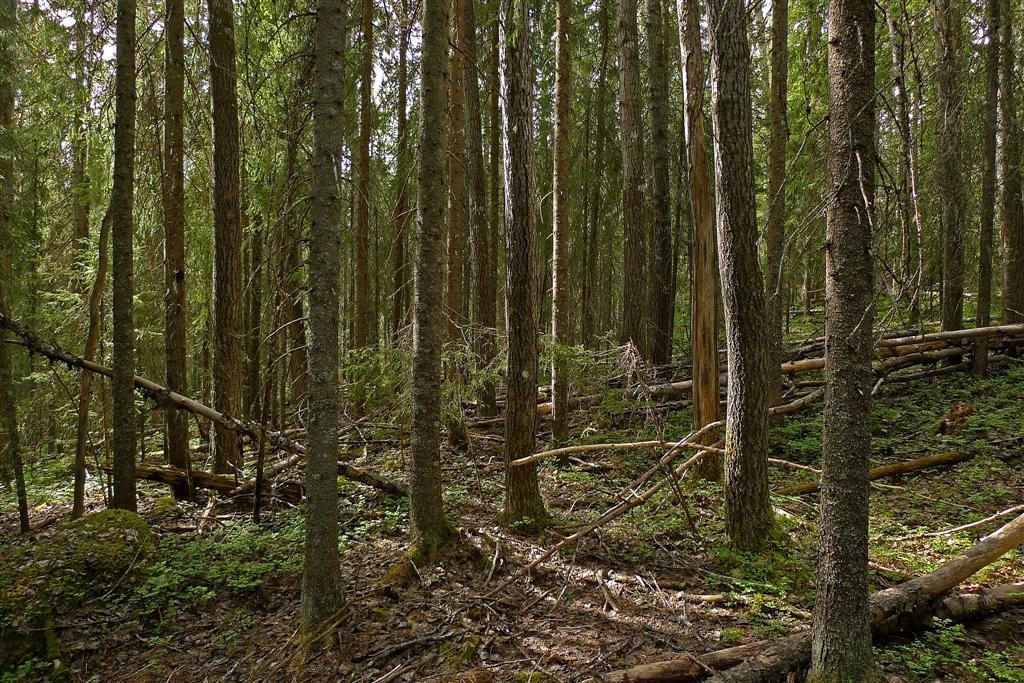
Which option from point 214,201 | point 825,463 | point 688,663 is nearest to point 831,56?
point 825,463

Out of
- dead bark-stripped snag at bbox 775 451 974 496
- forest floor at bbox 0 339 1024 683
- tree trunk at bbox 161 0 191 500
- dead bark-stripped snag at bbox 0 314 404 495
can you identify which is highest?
tree trunk at bbox 161 0 191 500

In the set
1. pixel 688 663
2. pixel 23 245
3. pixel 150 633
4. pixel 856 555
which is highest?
pixel 23 245

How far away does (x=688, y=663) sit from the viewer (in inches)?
145

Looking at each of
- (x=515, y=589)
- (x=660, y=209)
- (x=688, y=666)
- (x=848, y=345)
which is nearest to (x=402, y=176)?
(x=660, y=209)

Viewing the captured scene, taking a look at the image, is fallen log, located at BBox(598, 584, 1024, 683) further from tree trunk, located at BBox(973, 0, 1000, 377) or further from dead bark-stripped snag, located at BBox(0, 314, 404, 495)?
tree trunk, located at BBox(973, 0, 1000, 377)

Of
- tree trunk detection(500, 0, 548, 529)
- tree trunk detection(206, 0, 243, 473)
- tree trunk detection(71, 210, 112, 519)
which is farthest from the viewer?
tree trunk detection(206, 0, 243, 473)

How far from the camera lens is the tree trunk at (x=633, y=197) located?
35.0ft

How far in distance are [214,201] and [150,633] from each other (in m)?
5.54

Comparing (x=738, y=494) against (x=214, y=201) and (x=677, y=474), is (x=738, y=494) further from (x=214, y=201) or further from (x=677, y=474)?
(x=214, y=201)

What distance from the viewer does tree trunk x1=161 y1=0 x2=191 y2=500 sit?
7512 millimetres

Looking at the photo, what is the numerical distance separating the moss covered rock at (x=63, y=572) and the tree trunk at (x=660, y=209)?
9.07 metres

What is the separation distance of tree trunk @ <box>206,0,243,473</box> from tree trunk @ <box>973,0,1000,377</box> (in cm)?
1149

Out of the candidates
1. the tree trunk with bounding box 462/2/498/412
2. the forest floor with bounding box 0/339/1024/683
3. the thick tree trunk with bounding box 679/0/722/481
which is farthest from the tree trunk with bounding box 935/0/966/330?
the tree trunk with bounding box 462/2/498/412

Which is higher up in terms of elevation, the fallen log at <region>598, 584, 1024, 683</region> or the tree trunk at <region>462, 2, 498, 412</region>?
the tree trunk at <region>462, 2, 498, 412</region>
